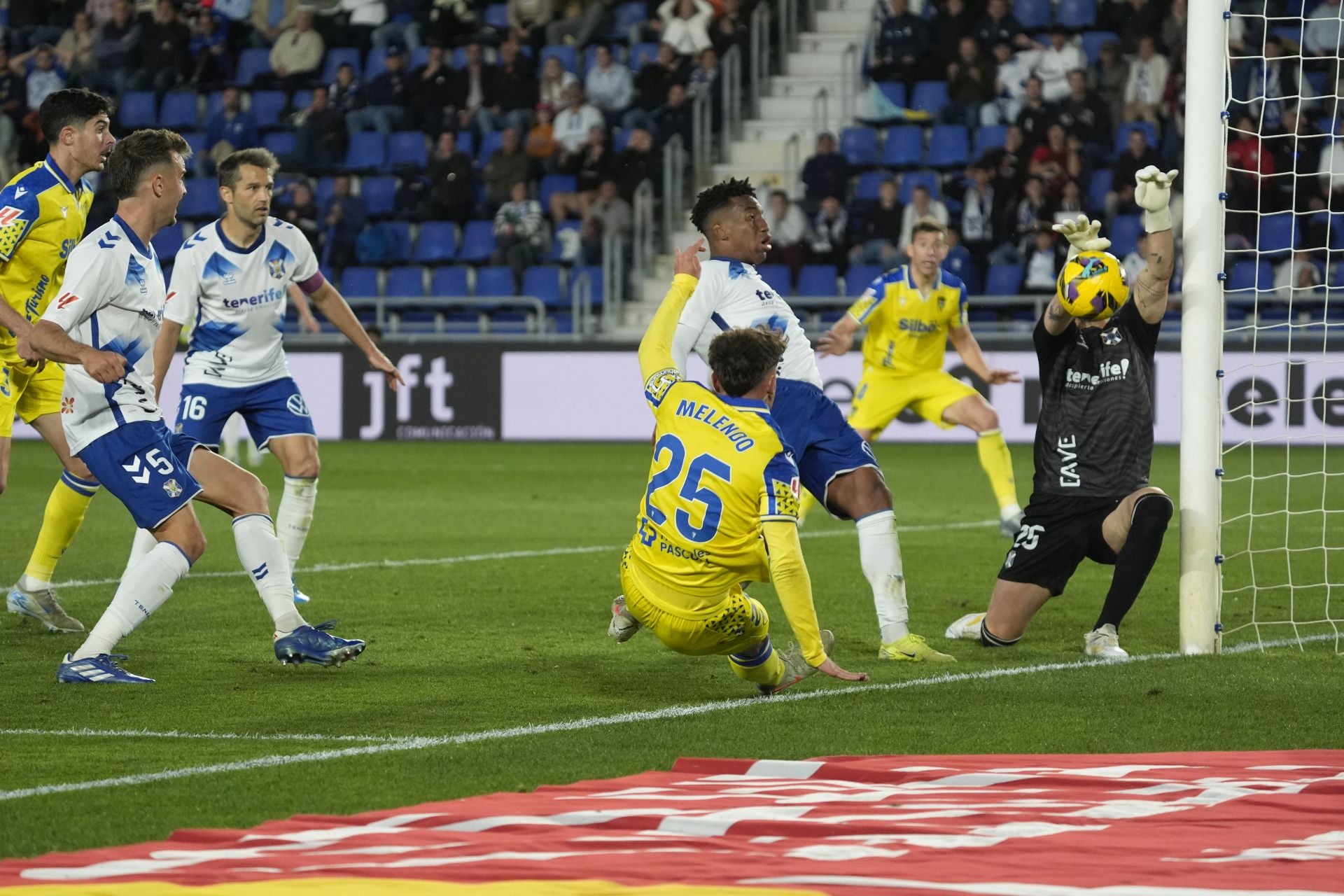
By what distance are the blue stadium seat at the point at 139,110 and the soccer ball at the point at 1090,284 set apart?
20717mm

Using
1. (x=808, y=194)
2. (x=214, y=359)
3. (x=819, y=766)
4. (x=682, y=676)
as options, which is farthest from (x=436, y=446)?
(x=819, y=766)

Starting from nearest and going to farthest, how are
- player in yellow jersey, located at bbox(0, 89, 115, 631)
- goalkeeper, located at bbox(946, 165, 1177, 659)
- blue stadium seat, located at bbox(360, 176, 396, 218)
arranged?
goalkeeper, located at bbox(946, 165, 1177, 659) → player in yellow jersey, located at bbox(0, 89, 115, 631) → blue stadium seat, located at bbox(360, 176, 396, 218)

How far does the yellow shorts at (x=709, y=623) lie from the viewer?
6270mm

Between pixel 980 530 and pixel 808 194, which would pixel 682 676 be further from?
pixel 808 194

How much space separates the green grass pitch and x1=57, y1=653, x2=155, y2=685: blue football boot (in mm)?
82

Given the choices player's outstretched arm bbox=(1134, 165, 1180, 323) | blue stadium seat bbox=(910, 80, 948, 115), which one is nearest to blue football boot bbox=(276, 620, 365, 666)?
player's outstretched arm bbox=(1134, 165, 1180, 323)

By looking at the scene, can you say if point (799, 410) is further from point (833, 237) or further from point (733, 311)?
point (833, 237)

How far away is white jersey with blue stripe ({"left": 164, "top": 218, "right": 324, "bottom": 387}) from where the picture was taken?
8562 mm

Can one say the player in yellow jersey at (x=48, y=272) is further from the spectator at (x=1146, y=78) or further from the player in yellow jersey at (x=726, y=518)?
the spectator at (x=1146, y=78)

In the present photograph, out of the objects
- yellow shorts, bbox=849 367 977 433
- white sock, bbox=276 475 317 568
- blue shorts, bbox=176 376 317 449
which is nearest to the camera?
blue shorts, bbox=176 376 317 449

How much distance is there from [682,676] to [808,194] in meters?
16.2

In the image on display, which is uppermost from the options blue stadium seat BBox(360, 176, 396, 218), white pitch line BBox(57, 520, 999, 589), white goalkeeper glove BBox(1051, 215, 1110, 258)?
blue stadium seat BBox(360, 176, 396, 218)

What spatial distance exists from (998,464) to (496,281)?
1173 centimetres

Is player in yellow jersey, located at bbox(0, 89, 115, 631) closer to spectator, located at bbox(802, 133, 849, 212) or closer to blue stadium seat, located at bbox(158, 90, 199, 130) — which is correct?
spectator, located at bbox(802, 133, 849, 212)
